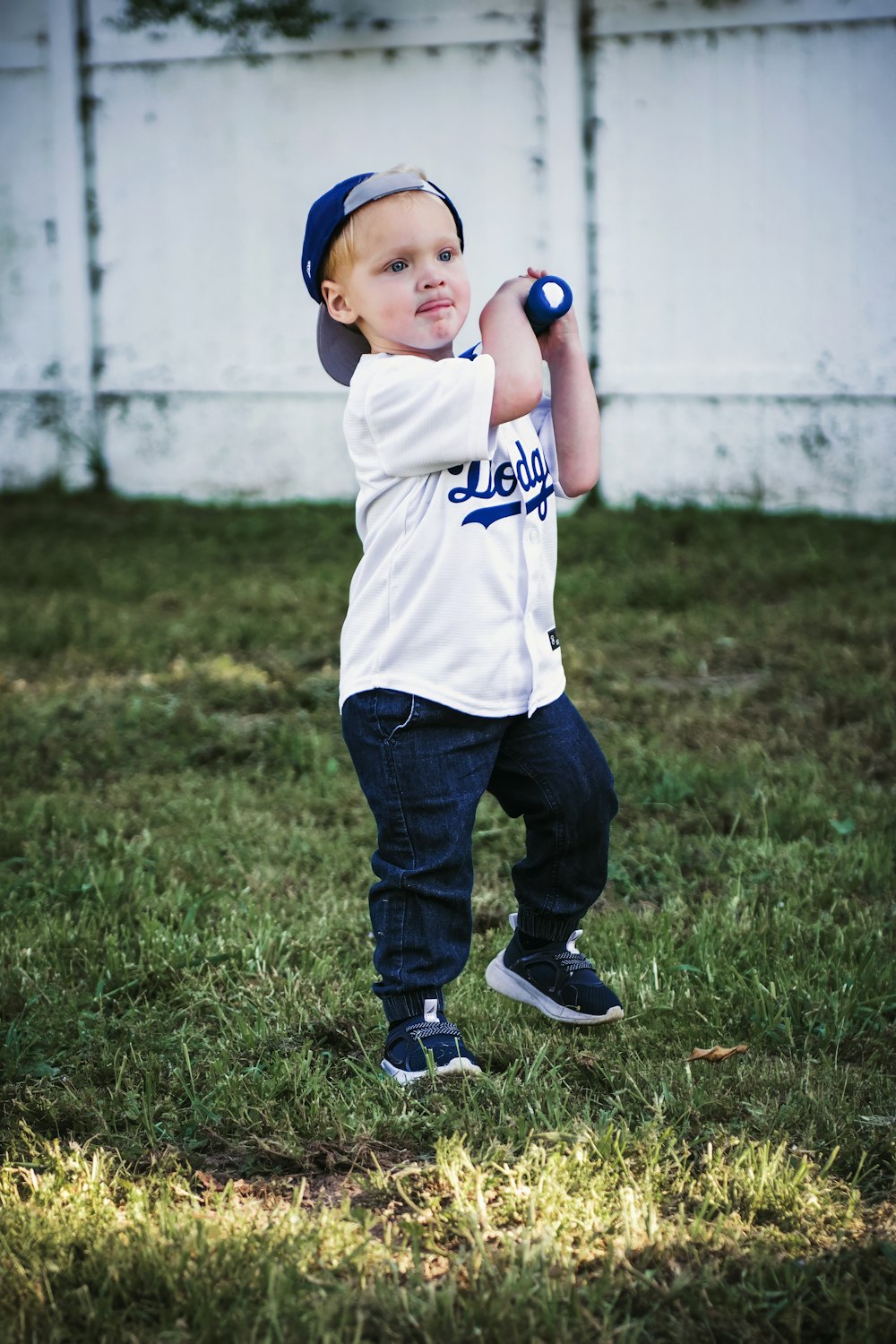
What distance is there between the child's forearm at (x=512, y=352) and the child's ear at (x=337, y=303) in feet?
0.70

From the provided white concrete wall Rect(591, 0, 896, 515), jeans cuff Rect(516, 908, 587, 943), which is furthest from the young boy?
white concrete wall Rect(591, 0, 896, 515)

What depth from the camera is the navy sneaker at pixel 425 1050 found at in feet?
7.36

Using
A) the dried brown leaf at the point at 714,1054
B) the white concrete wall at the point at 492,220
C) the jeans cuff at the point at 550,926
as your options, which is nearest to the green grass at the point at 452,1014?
the dried brown leaf at the point at 714,1054

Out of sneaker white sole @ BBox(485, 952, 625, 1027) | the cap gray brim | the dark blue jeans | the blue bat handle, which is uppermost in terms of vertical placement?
the blue bat handle

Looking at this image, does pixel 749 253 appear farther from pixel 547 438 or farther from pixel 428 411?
pixel 428 411

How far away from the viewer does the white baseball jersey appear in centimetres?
206

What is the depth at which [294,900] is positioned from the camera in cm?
305

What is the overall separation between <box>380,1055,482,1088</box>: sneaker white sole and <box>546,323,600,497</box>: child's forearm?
3.15ft

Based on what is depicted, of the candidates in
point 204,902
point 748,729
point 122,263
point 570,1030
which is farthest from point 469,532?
point 122,263

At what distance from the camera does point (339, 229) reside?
7.01 feet

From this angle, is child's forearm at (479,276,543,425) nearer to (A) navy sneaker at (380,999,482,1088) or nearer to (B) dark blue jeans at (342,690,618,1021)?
(B) dark blue jeans at (342,690,618,1021)

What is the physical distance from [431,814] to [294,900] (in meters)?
0.98

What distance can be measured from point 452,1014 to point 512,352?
3.94 ft

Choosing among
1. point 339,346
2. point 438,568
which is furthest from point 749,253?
point 438,568
